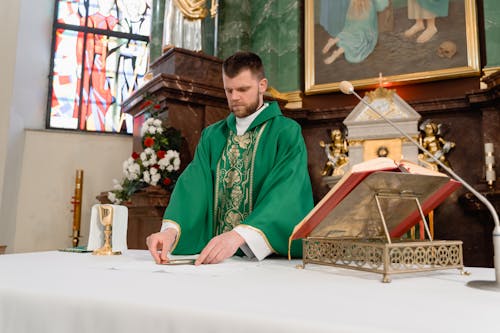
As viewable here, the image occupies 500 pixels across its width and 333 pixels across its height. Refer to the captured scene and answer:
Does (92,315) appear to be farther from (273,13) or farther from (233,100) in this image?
(273,13)

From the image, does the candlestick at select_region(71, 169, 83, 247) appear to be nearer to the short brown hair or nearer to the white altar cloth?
the short brown hair

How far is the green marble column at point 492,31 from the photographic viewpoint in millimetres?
5332

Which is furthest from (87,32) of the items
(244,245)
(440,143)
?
(244,245)

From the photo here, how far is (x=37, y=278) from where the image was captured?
1.34 metres

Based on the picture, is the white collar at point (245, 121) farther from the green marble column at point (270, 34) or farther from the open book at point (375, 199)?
the green marble column at point (270, 34)

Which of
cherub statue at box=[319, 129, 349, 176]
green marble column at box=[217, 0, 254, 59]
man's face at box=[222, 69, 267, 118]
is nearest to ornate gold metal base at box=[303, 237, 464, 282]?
man's face at box=[222, 69, 267, 118]

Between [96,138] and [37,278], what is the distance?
5814 mm

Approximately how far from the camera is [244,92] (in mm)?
2285

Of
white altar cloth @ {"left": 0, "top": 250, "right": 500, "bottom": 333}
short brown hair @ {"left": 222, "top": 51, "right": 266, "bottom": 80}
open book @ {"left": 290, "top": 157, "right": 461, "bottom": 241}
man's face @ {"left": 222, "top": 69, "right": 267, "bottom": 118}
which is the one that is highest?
short brown hair @ {"left": 222, "top": 51, "right": 266, "bottom": 80}

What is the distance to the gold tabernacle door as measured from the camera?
1.33 meters

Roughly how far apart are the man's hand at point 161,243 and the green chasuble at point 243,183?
0.15 metres

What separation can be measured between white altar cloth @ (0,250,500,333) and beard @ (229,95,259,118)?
3.40 ft

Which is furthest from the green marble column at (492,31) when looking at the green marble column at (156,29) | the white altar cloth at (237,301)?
the white altar cloth at (237,301)

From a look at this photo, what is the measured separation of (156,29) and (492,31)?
4454 millimetres
